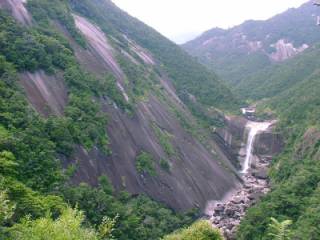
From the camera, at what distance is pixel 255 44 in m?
130

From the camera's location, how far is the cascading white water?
52.0 metres

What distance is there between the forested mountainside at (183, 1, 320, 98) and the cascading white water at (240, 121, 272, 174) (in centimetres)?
3682

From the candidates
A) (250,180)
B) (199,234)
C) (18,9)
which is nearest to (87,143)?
(199,234)

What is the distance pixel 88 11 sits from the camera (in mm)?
60125

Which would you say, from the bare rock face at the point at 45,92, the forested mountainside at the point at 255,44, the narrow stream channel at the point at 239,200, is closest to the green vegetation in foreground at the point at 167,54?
the narrow stream channel at the point at 239,200

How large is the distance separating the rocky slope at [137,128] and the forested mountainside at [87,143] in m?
0.11

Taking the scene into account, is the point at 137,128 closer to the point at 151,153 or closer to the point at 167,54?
the point at 151,153

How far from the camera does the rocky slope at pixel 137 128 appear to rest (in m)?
28.0

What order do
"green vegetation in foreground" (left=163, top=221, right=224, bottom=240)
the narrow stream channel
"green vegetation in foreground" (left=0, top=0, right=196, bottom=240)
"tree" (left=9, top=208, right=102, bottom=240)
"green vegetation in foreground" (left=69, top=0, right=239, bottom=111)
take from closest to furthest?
1. "tree" (left=9, top=208, right=102, bottom=240)
2. "green vegetation in foreground" (left=0, top=0, right=196, bottom=240)
3. "green vegetation in foreground" (left=163, top=221, right=224, bottom=240)
4. the narrow stream channel
5. "green vegetation in foreground" (left=69, top=0, right=239, bottom=111)

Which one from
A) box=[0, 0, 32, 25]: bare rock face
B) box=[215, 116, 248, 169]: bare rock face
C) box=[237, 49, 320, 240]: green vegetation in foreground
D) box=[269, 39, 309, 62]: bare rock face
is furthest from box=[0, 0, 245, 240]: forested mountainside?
box=[269, 39, 309, 62]: bare rock face

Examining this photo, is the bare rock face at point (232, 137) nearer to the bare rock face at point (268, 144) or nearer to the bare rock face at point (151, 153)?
the bare rock face at point (268, 144)

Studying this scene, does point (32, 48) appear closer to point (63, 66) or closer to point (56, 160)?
point (63, 66)

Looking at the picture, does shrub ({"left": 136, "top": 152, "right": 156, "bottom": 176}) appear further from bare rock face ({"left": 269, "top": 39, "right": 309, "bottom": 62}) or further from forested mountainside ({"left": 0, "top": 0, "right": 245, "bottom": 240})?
bare rock face ({"left": 269, "top": 39, "right": 309, "bottom": 62})

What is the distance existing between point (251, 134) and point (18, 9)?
3408cm
